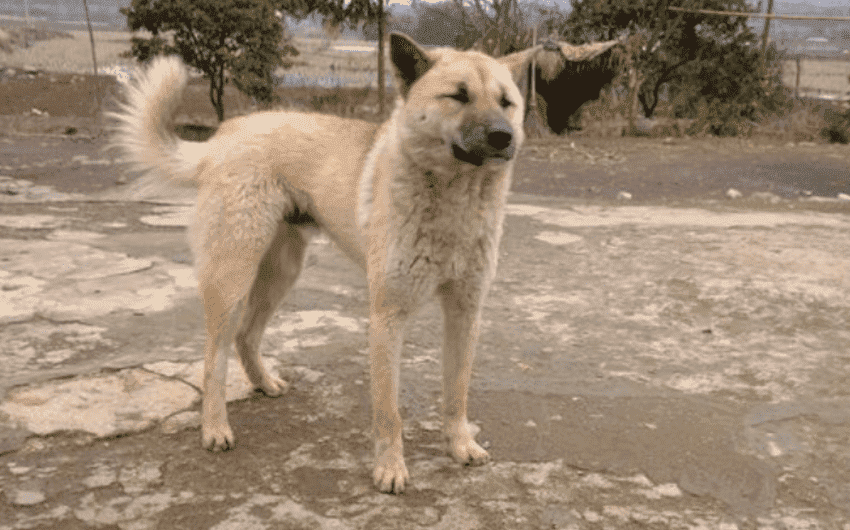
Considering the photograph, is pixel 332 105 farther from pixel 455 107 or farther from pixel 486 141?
pixel 486 141

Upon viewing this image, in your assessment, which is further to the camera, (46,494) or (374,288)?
(374,288)

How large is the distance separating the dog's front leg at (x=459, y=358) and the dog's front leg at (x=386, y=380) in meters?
0.21

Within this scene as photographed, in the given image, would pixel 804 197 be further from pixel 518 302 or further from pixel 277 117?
pixel 277 117

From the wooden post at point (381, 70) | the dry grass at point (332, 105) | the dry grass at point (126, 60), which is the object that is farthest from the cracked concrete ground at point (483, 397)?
the dry grass at point (126, 60)

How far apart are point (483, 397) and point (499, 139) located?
4.64 ft

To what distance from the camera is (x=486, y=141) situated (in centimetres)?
236

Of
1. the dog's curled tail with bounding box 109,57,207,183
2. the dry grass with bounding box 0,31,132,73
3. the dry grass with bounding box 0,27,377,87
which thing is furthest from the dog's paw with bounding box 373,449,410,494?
the dry grass with bounding box 0,31,132,73

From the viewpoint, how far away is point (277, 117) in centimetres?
323

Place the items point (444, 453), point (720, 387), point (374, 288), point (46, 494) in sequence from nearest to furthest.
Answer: point (46, 494)
point (374, 288)
point (444, 453)
point (720, 387)

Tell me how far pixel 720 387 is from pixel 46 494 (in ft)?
9.31

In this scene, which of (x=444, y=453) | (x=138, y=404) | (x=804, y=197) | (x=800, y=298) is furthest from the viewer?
(x=804, y=197)

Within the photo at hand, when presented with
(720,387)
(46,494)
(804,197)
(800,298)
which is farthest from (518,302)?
(804,197)

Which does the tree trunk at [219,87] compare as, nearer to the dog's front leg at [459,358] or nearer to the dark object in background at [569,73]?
the dark object in background at [569,73]

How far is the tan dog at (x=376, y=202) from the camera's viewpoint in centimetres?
255
